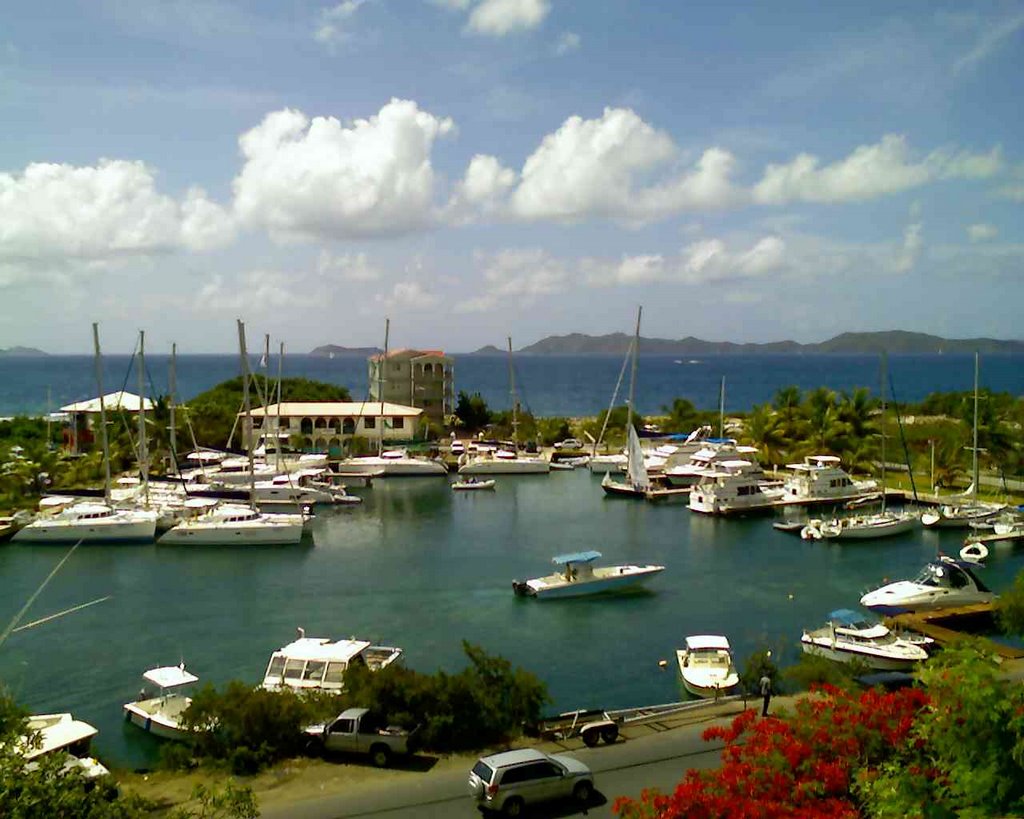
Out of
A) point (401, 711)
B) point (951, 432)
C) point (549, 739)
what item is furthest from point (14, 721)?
point (951, 432)

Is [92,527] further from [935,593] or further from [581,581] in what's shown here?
[935,593]

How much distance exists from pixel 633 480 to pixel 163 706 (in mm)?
37087

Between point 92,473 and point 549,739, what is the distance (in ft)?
141

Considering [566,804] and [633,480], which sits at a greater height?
[633,480]

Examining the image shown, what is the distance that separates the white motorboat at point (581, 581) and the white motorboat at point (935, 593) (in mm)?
7657

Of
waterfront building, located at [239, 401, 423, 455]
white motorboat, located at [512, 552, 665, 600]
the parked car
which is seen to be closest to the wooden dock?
white motorboat, located at [512, 552, 665, 600]

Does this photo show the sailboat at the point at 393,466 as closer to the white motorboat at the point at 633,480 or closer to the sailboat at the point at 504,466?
the sailboat at the point at 504,466

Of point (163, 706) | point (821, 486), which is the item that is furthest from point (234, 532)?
point (821, 486)

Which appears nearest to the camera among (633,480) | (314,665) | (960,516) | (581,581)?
(314,665)

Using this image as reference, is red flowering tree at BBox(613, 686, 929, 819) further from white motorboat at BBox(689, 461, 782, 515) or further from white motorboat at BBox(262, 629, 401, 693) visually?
white motorboat at BBox(689, 461, 782, 515)

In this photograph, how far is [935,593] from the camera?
28859 mm

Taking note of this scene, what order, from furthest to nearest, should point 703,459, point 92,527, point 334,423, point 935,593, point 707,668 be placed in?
point 334,423 < point 703,459 < point 92,527 < point 935,593 < point 707,668

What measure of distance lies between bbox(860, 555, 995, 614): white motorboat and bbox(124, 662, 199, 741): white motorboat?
21316mm

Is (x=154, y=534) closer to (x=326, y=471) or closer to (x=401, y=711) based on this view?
(x=326, y=471)
